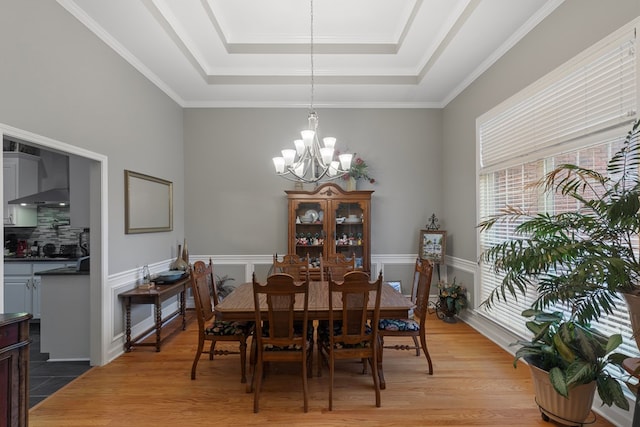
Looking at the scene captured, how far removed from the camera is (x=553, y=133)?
8.35 ft

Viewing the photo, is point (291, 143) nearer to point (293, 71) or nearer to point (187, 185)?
point (293, 71)

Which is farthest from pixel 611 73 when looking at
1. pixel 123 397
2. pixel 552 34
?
pixel 123 397

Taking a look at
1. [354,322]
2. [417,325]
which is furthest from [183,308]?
[417,325]

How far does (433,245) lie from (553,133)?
213cm

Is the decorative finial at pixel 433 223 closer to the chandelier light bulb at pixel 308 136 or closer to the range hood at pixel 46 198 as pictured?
the chandelier light bulb at pixel 308 136

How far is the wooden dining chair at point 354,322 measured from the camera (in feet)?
7.04

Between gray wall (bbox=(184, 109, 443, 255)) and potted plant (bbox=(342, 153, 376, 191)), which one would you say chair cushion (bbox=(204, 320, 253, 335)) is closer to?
gray wall (bbox=(184, 109, 443, 255))

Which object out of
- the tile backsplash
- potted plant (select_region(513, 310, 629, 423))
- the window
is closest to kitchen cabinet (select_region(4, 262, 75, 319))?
the tile backsplash

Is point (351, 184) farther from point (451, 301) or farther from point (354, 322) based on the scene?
point (354, 322)

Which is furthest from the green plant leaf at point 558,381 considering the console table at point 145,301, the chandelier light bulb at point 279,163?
the console table at point 145,301

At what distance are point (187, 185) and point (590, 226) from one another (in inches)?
182

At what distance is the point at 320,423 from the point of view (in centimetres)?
209

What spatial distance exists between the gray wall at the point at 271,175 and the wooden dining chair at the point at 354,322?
2446mm

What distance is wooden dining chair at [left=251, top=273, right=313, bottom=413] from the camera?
6.89 feet
